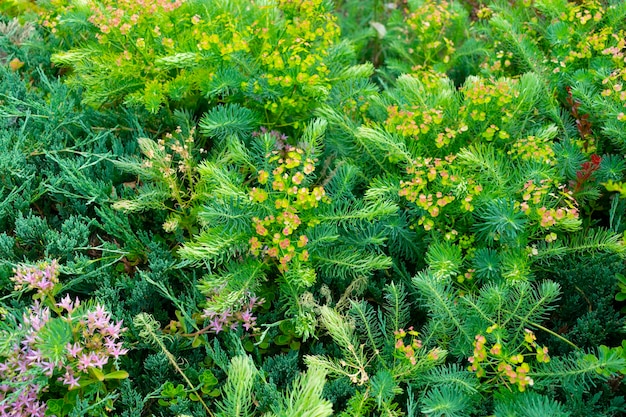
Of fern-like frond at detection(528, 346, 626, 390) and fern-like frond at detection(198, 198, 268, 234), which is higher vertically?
fern-like frond at detection(198, 198, 268, 234)

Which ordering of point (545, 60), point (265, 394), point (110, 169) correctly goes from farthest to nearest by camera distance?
1. point (545, 60)
2. point (110, 169)
3. point (265, 394)

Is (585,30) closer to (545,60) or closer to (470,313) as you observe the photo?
(545,60)

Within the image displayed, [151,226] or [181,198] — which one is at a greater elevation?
[181,198]

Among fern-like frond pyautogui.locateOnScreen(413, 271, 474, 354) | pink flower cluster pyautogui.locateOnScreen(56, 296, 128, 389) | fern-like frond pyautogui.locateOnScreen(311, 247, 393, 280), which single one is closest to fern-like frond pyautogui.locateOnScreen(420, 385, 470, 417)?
fern-like frond pyautogui.locateOnScreen(413, 271, 474, 354)

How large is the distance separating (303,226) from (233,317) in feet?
1.12

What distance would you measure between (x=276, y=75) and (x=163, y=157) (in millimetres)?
468

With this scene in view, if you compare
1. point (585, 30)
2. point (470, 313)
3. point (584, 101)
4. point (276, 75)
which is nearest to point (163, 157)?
point (276, 75)

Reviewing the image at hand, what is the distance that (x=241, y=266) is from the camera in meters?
1.77

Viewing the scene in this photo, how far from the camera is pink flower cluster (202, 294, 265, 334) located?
170 cm

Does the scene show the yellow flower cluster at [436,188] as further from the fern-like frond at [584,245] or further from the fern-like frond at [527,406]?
the fern-like frond at [527,406]

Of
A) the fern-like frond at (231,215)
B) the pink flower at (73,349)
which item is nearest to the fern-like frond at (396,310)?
the fern-like frond at (231,215)

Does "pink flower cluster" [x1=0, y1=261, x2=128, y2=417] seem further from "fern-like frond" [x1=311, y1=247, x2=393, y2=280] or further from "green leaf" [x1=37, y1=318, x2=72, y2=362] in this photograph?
"fern-like frond" [x1=311, y1=247, x2=393, y2=280]

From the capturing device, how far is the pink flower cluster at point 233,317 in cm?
170

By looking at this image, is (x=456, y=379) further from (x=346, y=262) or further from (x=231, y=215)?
(x=231, y=215)
